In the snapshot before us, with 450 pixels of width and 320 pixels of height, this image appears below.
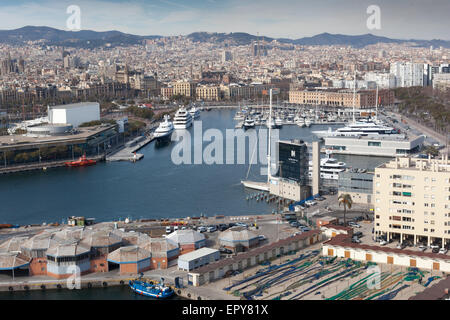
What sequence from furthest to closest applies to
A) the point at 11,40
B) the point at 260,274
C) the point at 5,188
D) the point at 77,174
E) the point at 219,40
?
the point at 219,40 → the point at 11,40 → the point at 77,174 → the point at 5,188 → the point at 260,274

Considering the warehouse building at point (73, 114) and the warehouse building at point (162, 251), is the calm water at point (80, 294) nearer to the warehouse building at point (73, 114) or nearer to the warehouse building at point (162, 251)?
the warehouse building at point (162, 251)

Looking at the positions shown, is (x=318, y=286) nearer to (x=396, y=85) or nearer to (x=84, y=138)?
(x=84, y=138)

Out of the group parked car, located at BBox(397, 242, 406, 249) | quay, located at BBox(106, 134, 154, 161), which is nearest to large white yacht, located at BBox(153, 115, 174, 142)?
quay, located at BBox(106, 134, 154, 161)

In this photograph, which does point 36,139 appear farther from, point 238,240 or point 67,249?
point 238,240

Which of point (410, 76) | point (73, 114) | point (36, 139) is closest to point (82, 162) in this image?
point (36, 139)

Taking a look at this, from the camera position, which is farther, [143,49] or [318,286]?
[143,49]

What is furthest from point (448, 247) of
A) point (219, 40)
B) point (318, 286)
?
point (219, 40)
